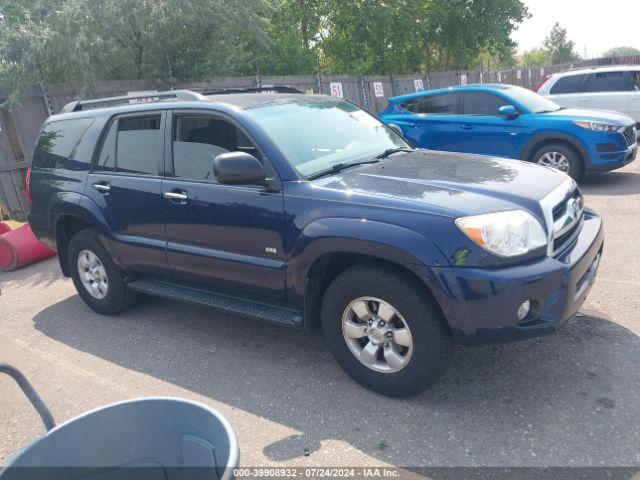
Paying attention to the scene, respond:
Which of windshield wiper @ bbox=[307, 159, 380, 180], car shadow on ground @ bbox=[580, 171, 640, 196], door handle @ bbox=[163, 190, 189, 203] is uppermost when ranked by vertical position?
windshield wiper @ bbox=[307, 159, 380, 180]

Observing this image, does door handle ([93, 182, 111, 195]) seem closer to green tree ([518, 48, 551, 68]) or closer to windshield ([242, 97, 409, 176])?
windshield ([242, 97, 409, 176])

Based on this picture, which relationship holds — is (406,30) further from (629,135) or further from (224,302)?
(224,302)

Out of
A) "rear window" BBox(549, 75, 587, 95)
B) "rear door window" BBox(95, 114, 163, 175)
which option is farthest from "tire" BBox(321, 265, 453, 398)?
"rear window" BBox(549, 75, 587, 95)

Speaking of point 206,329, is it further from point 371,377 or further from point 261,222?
point 371,377

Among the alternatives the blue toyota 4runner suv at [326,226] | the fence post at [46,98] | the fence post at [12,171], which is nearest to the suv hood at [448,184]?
the blue toyota 4runner suv at [326,226]

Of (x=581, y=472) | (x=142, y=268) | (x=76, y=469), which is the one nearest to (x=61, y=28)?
(x=142, y=268)

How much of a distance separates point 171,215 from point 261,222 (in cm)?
91

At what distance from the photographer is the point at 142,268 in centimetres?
446

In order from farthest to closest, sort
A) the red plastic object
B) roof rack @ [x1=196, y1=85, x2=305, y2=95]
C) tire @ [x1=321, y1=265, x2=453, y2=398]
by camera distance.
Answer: the red plastic object → roof rack @ [x1=196, y1=85, x2=305, y2=95] → tire @ [x1=321, y1=265, x2=453, y2=398]

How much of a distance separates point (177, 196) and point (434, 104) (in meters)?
6.34

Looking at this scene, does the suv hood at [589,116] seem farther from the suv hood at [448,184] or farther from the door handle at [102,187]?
the door handle at [102,187]

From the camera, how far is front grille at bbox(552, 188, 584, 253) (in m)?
3.15

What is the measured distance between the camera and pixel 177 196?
399 cm

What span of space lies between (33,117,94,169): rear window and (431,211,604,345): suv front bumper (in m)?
3.53
